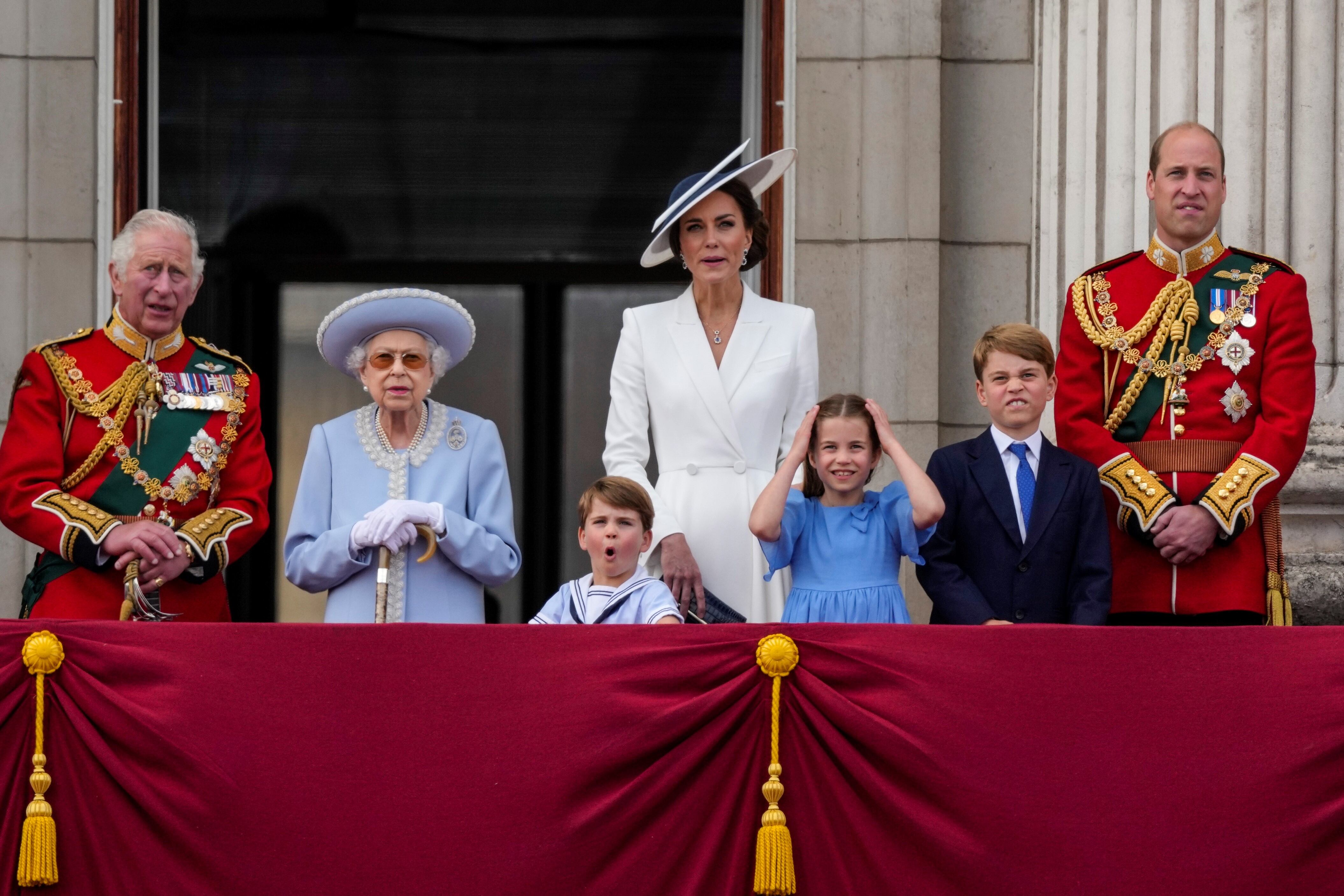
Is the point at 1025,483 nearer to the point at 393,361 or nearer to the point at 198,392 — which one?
the point at 393,361

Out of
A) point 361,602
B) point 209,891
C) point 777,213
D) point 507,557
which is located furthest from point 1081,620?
point 777,213

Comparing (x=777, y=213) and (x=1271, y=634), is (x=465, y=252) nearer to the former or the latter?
(x=777, y=213)

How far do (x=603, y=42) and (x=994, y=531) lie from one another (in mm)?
3954

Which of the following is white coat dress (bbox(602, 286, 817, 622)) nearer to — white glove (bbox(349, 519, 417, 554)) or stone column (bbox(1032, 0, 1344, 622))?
white glove (bbox(349, 519, 417, 554))

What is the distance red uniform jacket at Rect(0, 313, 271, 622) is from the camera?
4461 mm

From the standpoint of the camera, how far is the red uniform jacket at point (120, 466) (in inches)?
176

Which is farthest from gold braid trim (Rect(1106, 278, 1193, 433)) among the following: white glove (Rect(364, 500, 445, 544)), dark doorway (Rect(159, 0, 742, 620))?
dark doorway (Rect(159, 0, 742, 620))

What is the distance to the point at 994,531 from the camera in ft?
14.5

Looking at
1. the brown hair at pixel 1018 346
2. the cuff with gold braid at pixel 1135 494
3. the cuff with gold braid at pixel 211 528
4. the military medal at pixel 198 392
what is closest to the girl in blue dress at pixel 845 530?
the brown hair at pixel 1018 346

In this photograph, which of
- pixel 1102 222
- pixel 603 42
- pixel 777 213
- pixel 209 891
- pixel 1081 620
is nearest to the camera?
pixel 209 891

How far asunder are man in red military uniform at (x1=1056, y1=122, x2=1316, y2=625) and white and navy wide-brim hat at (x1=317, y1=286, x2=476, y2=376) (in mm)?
1638

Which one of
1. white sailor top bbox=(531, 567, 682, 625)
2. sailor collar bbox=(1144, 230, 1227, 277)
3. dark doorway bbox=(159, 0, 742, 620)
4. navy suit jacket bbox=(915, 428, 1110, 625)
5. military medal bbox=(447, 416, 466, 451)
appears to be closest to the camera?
white sailor top bbox=(531, 567, 682, 625)

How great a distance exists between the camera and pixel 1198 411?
15.2ft

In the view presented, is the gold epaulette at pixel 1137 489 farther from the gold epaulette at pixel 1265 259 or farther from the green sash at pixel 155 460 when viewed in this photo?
the green sash at pixel 155 460
